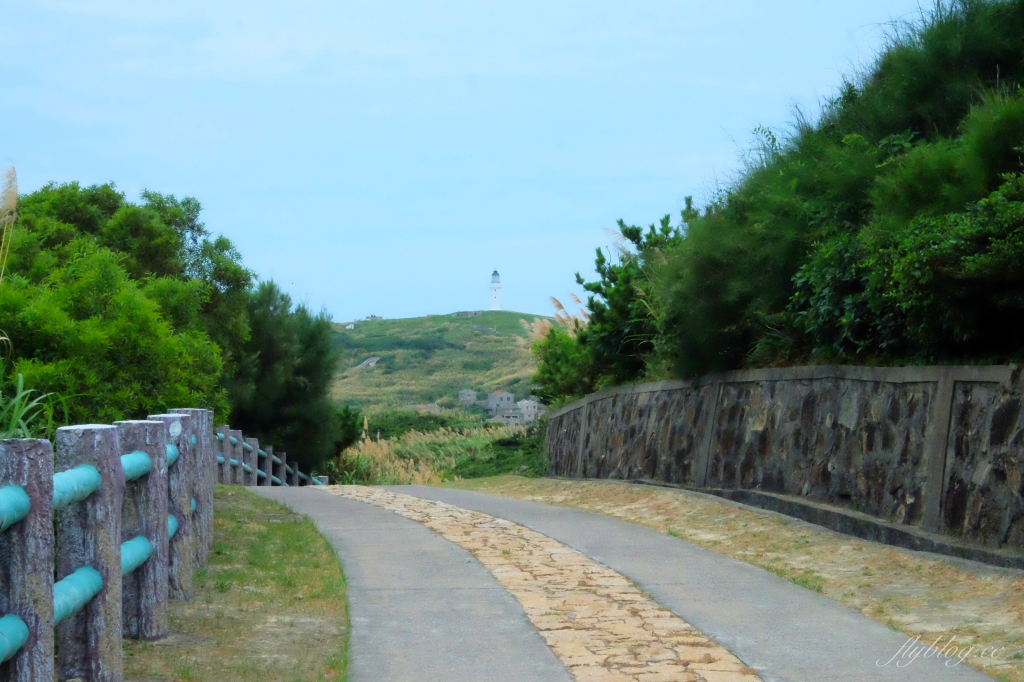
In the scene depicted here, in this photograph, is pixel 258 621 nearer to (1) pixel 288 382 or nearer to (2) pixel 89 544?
(2) pixel 89 544

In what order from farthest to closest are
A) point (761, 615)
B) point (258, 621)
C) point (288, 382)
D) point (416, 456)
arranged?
1. point (416, 456)
2. point (288, 382)
3. point (761, 615)
4. point (258, 621)

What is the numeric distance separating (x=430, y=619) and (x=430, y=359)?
78277mm

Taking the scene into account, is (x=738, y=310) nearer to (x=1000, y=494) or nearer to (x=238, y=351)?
(x=1000, y=494)

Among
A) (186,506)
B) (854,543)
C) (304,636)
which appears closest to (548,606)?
(304,636)

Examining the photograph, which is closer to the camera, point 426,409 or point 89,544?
point 89,544

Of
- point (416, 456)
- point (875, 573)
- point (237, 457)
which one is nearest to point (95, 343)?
point (875, 573)

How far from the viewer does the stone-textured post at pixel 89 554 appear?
4.33 metres

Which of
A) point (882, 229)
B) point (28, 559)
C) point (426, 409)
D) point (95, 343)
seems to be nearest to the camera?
point (28, 559)

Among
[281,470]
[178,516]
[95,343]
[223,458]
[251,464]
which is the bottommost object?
[281,470]

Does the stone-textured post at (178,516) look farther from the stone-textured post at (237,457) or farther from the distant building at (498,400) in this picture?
the distant building at (498,400)

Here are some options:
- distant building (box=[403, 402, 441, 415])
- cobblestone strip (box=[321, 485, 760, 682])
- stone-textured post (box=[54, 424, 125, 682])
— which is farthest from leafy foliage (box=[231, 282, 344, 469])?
stone-textured post (box=[54, 424, 125, 682])

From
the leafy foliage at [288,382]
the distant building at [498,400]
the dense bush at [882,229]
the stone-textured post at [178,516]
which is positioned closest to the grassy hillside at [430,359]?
the distant building at [498,400]

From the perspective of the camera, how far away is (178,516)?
6199mm

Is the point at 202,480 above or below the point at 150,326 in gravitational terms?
below
